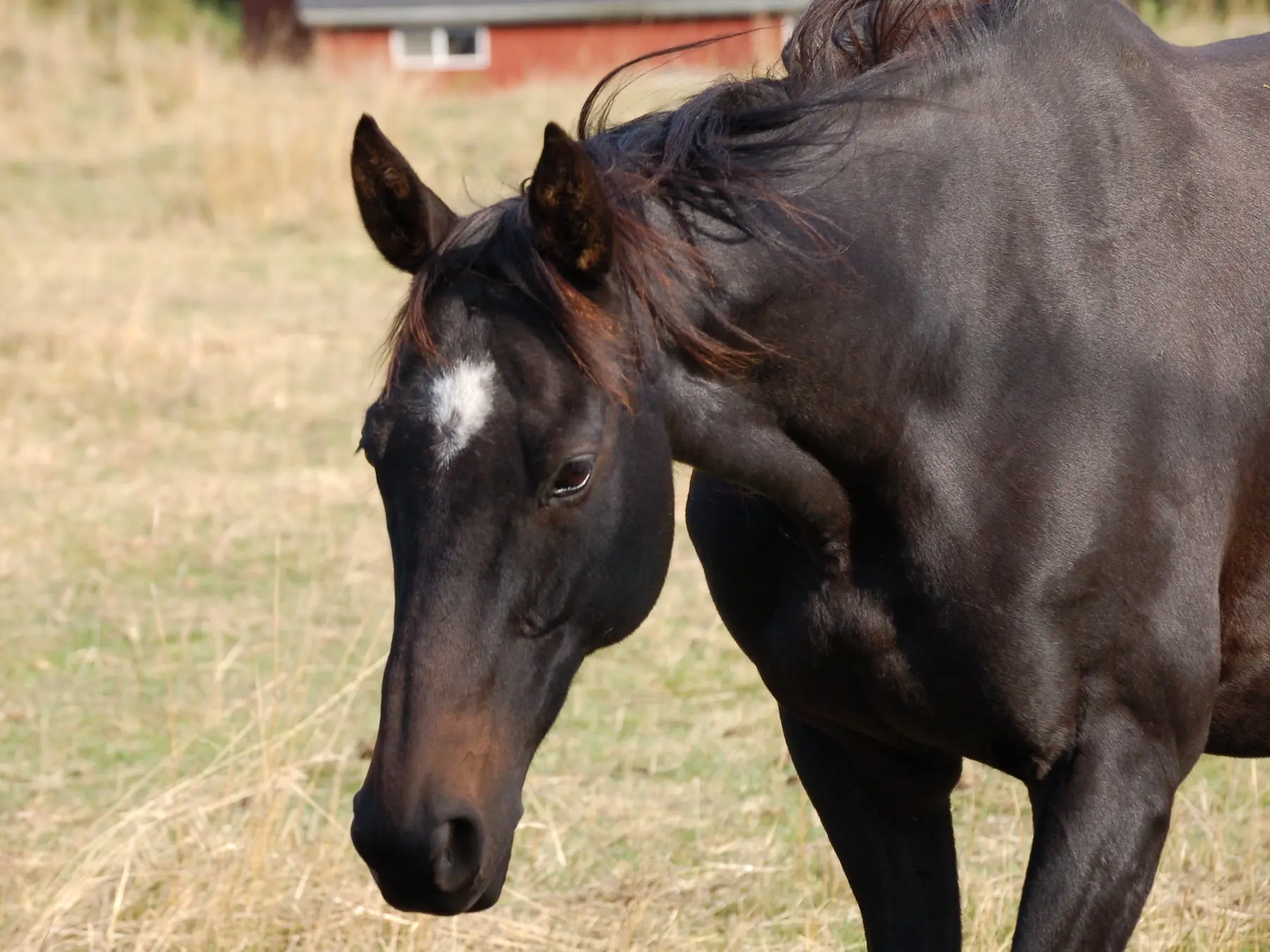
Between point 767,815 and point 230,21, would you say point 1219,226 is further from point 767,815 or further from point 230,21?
point 230,21

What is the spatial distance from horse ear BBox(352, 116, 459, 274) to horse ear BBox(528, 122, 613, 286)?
204 millimetres

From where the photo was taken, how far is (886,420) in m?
2.60

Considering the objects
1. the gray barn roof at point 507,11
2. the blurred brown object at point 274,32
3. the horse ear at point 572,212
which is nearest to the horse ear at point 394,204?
the horse ear at point 572,212

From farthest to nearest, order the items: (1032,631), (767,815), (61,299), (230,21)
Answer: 1. (230,21)
2. (61,299)
3. (767,815)
4. (1032,631)

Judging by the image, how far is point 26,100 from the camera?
18.8 metres

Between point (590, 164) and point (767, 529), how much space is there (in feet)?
2.60

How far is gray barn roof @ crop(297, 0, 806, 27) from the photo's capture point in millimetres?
26562

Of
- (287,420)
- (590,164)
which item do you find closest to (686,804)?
(590,164)

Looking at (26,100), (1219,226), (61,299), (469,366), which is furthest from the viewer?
(26,100)

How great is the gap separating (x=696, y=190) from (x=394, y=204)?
44 cm

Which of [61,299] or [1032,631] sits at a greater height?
[1032,631]

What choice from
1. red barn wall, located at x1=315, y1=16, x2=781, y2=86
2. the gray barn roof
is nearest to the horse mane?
red barn wall, located at x1=315, y1=16, x2=781, y2=86

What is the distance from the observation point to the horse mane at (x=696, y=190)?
2.30 metres

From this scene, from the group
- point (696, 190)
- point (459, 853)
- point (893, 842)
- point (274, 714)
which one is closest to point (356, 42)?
point (274, 714)
